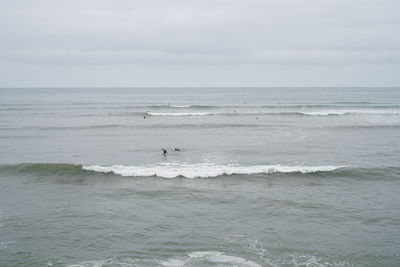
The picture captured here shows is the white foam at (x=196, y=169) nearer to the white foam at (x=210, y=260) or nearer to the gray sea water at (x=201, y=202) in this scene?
the gray sea water at (x=201, y=202)

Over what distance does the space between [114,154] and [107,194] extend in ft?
32.6

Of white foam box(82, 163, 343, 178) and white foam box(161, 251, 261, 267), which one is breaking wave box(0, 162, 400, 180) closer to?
white foam box(82, 163, 343, 178)

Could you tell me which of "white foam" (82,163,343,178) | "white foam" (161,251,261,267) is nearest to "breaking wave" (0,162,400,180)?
"white foam" (82,163,343,178)

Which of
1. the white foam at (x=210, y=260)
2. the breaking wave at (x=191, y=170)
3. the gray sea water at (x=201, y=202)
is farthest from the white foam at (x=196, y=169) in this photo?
the white foam at (x=210, y=260)

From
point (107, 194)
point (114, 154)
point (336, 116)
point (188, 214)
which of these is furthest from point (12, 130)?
point (336, 116)

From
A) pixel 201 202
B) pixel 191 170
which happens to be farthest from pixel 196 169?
pixel 201 202

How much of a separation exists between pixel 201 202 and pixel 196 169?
5.93m

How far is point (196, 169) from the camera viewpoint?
23.6m

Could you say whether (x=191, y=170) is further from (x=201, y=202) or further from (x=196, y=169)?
(x=201, y=202)

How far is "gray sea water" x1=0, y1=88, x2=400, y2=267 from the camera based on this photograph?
12.7 m

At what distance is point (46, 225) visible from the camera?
49.4ft

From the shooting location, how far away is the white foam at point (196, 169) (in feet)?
73.9

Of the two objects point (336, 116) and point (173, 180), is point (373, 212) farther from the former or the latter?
point (336, 116)

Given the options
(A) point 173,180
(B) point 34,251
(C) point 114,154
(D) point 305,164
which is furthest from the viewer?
(C) point 114,154
